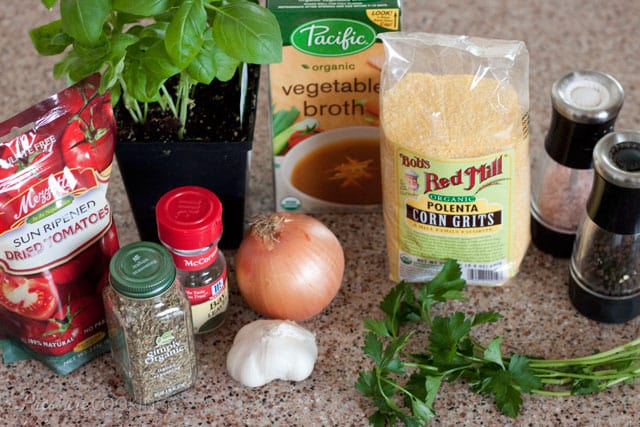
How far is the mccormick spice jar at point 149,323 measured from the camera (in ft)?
3.59

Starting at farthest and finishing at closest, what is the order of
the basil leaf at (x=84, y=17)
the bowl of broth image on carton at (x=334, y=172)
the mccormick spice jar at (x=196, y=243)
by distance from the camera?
the bowl of broth image on carton at (x=334, y=172)
the mccormick spice jar at (x=196, y=243)
the basil leaf at (x=84, y=17)

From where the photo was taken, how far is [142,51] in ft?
3.87

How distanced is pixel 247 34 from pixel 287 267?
0.99 feet

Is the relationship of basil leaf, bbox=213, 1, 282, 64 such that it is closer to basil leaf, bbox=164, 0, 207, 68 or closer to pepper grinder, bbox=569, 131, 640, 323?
basil leaf, bbox=164, 0, 207, 68

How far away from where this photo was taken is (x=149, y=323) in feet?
3.71

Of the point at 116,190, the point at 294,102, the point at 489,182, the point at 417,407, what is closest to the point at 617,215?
the point at 489,182

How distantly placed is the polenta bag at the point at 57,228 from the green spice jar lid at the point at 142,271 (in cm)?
10

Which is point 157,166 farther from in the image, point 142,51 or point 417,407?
point 417,407

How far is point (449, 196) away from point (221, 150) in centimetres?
29

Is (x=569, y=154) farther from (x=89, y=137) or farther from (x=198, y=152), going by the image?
(x=89, y=137)

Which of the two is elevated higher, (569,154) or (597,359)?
(569,154)

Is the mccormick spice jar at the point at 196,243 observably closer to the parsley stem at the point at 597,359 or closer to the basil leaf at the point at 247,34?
the basil leaf at the point at 247,34

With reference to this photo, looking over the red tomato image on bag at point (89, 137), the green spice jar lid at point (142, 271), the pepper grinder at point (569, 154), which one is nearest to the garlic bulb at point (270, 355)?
the green spice jar lid at point (142, 271)

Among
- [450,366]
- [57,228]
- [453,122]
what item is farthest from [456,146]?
[57,228]
